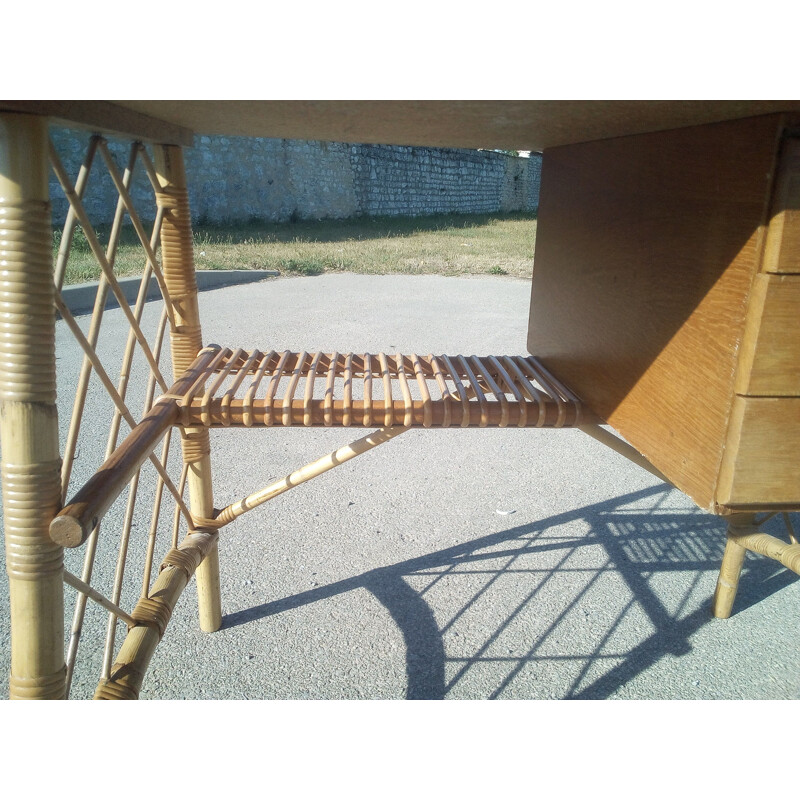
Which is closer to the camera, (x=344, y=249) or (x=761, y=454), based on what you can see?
(x=761, y=454)

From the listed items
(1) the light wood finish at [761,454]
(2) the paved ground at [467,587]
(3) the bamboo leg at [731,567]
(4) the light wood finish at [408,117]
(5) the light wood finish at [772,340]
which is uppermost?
(4) the light wood finish at [408,117]

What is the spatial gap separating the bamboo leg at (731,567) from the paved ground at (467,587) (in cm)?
5

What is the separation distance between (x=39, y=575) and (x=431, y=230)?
37.1 ft

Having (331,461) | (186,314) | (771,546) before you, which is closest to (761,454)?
(331,461)

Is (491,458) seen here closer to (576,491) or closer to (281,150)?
(576,491)

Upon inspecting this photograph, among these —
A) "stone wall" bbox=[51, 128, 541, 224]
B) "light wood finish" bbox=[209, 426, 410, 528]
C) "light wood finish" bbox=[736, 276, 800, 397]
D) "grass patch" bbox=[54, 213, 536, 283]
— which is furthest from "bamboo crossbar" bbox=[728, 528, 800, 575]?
"stone wall" bbox=[51, 128, 541, 224]

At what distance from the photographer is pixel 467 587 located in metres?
2.04

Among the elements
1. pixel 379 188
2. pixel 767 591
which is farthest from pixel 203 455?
pixel 379 188

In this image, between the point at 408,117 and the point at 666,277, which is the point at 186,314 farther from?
the point at 666,277

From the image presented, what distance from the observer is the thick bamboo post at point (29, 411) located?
750 millimetres

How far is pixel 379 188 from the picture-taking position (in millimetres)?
13328

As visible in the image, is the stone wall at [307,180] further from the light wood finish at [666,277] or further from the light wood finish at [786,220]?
the light wood finish at [786,220]

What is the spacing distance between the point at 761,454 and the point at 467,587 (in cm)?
134

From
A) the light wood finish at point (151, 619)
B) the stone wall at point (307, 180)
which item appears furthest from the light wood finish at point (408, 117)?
the stone wall at point (307, 180)
